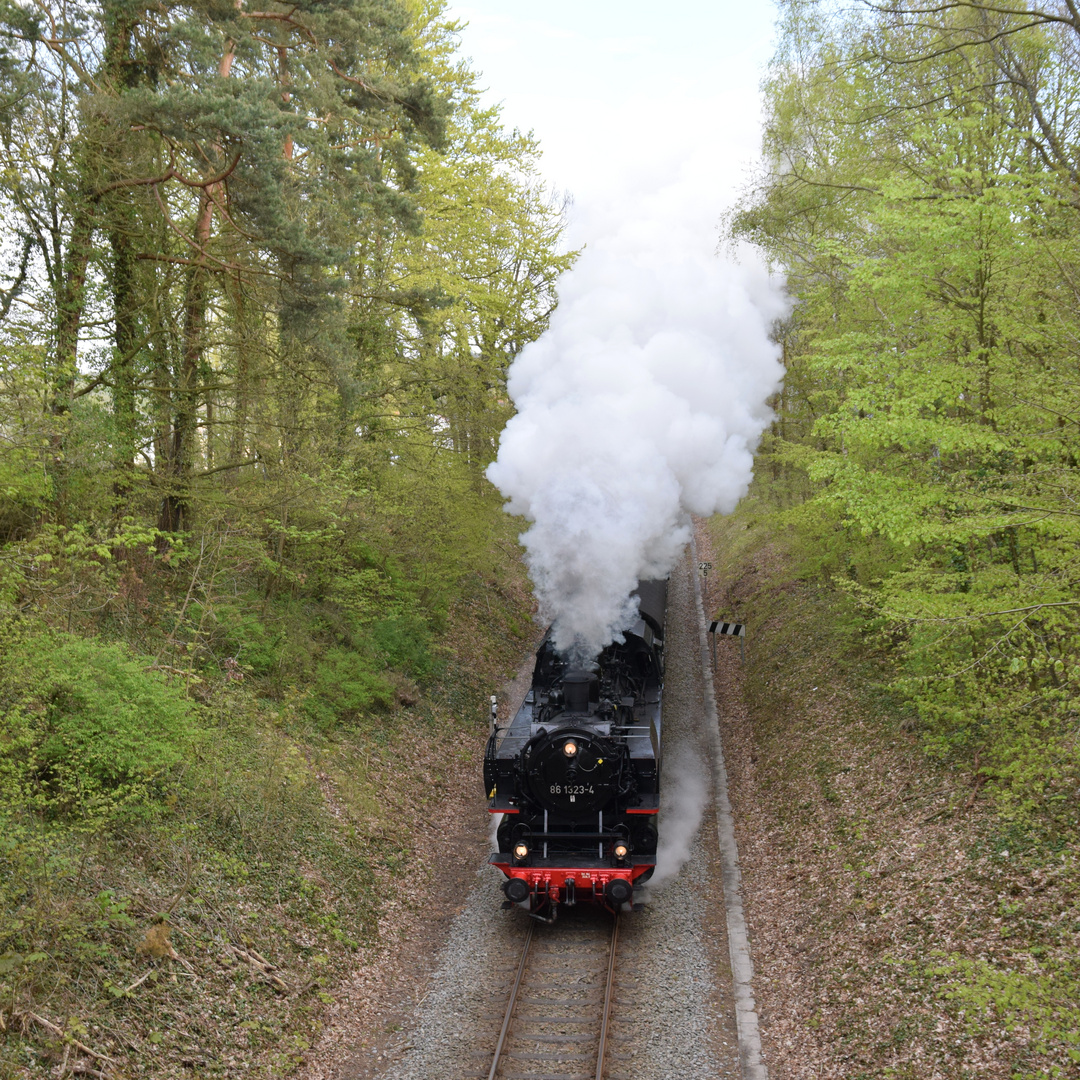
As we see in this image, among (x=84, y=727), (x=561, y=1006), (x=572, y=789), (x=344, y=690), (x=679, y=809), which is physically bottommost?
(x=561, y=1006)

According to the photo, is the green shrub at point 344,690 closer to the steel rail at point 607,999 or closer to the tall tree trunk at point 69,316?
the tall tree trunk at point 69,316

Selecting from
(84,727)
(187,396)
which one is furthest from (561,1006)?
(187,396)

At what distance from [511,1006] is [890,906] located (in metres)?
4.07

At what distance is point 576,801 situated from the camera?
9.75m

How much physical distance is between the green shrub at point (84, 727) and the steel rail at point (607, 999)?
4901mm

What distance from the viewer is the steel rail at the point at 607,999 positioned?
7.31 meters

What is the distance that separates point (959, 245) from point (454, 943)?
33.8 feet

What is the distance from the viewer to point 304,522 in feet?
43.8

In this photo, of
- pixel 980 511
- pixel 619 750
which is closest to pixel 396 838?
pixel 619 750

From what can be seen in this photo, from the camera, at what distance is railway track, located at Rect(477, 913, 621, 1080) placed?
293 inches

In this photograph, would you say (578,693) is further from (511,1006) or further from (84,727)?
(84,727)

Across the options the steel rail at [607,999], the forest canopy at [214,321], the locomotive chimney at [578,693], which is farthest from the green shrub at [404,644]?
the steel rail at [607,999]

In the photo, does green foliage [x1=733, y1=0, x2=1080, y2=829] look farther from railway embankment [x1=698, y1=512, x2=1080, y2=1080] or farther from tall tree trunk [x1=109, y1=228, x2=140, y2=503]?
tall tree trunk [x1=109, y1=228, x2=140, y2=503]

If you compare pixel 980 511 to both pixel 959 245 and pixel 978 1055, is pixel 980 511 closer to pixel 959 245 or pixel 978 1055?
pixel 959 245
